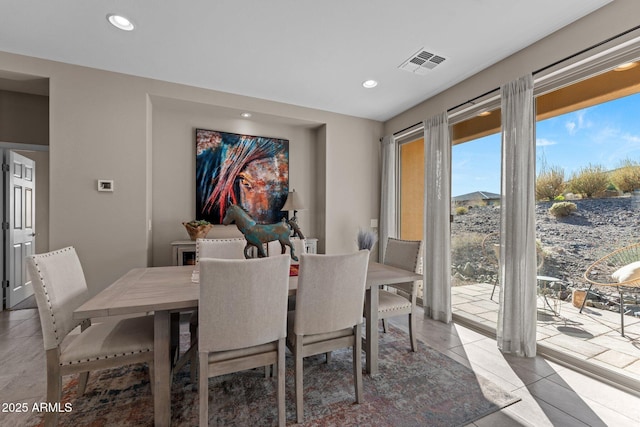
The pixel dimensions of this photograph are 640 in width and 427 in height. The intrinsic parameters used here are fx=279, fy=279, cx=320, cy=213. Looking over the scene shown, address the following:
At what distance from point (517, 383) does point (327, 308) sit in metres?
1.54

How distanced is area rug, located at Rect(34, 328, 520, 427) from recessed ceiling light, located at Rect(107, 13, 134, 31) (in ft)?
8.78

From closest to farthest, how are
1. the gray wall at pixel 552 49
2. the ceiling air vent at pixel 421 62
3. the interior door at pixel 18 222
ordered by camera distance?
the gray wall at pixel 552 49
the ceiling air vent at pixel 421 62
the interior door at pixel 18 222

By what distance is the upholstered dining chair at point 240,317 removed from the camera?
4.55 feet

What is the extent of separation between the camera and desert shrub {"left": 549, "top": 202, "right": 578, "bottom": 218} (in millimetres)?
2275

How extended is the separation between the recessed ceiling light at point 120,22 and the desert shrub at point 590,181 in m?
3.75

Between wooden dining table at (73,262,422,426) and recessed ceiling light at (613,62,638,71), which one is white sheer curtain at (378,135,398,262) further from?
recessed ceiling light at (613,62,638,71)

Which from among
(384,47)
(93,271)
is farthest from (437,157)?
(93,271)

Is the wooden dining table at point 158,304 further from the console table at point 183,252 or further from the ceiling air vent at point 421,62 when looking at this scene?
the ceiling air vent at point 421,62

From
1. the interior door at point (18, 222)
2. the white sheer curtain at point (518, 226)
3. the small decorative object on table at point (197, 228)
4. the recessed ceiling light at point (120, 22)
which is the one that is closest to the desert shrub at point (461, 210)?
the white sheer curtain at point (518, 226)

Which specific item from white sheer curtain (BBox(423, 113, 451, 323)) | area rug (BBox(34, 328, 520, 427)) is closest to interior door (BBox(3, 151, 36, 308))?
area rug (BBox(34, 328, 520, 427))

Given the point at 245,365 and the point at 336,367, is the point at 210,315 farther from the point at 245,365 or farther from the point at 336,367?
the point at 336,367

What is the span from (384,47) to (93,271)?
3536 millimetres

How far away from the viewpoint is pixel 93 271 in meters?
2.82

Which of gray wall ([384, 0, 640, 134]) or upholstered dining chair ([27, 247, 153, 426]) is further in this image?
gray wall ([384, 0, 640, 134])
